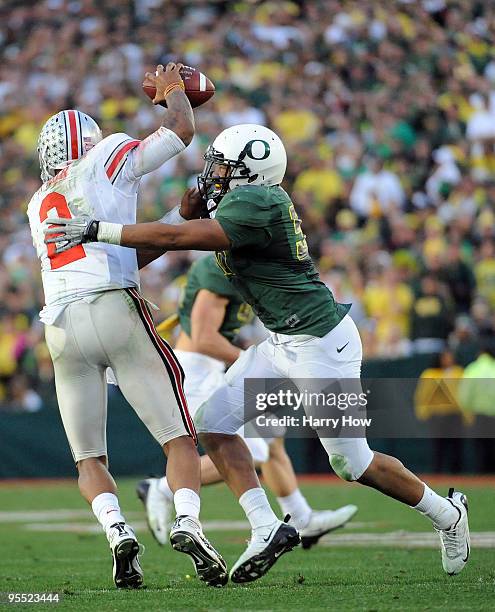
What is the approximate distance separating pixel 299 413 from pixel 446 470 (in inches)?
72.1

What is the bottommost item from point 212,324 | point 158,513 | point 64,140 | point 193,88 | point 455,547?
point 158,513

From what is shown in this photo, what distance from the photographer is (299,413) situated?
11227mm

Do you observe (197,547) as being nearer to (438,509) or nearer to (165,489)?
(438,509)

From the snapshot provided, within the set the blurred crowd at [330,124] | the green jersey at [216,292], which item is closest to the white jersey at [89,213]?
the green jersey at [216,292]

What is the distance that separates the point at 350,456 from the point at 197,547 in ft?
2.50

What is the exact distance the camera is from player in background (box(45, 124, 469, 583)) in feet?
15.5

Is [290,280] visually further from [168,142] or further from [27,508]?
[27,508]

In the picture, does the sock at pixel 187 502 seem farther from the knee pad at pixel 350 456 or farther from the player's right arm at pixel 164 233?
the player's right arm at pixel 164 233

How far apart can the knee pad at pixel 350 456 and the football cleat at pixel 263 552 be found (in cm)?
34

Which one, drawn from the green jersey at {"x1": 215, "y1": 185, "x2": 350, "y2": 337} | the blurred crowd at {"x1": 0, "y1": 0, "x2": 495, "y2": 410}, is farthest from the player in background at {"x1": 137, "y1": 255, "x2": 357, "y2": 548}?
the blurred crowd at {"x1": 0, "y1": 0, "x2": 495, "y2": 410}

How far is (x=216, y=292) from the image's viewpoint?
275 inches

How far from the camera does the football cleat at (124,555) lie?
4.44 metres

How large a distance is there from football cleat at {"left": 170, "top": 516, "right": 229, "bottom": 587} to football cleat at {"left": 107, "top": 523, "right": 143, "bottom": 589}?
0.16 m

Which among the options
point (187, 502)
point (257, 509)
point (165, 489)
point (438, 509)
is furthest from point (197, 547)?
point (165, 489)
